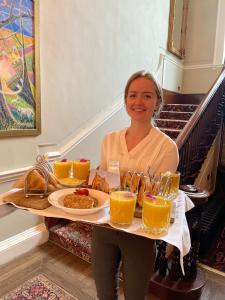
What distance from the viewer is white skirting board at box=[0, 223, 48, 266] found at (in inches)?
85.0

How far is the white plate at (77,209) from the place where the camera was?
0.91 metres

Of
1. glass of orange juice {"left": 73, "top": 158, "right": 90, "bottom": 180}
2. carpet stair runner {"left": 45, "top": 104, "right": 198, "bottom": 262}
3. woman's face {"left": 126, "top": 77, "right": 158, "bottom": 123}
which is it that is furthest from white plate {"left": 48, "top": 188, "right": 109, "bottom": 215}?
carpet stair runner {"left": 45, "top": 104, "right": 198, "bottom": 262}

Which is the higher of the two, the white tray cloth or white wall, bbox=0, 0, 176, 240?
white wall, bbox=0, 0, 176, 240

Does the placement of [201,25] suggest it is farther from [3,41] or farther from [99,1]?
[3,41]

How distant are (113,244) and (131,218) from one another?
1.23 ft

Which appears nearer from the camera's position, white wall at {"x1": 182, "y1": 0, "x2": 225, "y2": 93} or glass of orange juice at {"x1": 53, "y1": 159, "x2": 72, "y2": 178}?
glass of orange juice at {"x1": 53, "y1": 159, "x2": 72, "y2": 178}

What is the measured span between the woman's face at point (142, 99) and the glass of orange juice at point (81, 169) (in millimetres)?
351

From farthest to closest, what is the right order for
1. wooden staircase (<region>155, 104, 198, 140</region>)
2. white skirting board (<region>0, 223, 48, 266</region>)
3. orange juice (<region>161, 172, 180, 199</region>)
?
1. wooden staircase (<region>155, 104, 198, 140</region>)
2. white skirting board (<region>0, 223, 48, 266</region>)
3. orange juice (<region>161, 172, 180, 199</region>)

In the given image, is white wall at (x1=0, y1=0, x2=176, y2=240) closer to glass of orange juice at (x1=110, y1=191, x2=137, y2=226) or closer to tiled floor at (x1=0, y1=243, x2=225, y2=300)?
tiled floor at (x1=0, y1=243, x2=225, y2=300)

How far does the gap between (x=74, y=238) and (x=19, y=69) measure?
1672 millimetres

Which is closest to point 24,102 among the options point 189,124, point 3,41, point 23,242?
point 3,41

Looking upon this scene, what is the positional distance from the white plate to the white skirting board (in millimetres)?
1477

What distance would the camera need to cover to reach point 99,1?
114 inches

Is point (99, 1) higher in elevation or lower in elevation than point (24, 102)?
higher
